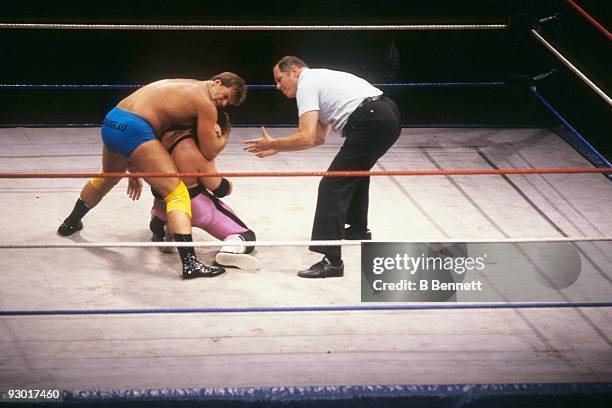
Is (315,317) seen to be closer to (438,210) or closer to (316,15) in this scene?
(438,210)

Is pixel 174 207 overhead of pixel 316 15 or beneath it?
beneath

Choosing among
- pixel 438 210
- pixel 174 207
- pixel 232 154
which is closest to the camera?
pixel 174 207

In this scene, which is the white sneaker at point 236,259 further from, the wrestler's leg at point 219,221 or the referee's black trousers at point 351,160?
the referee's black trousers at point 351,160

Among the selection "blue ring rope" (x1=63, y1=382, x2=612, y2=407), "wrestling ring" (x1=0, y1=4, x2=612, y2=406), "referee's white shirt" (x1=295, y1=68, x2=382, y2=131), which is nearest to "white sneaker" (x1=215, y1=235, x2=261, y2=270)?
"wrestling ring" (x1=0, y1=4, x2=612, y2=406)

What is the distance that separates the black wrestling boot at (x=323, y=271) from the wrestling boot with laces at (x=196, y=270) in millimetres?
347

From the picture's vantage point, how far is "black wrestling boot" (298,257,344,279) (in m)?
4.25

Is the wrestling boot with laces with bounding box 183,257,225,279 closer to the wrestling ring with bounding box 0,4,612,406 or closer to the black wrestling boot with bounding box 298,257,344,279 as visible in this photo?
the wrestling ring with bounding box 0,4,612,406

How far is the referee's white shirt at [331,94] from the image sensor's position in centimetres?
420

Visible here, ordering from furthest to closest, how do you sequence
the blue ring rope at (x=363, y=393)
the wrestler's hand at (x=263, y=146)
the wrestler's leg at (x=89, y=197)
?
the wrestler's leg at (x=89, y=197) → the wrestler's hand at (x=263, y=146) → the blue ring rope at (x=363, y=393)

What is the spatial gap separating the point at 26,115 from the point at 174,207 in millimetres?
2027

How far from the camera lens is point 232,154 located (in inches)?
220

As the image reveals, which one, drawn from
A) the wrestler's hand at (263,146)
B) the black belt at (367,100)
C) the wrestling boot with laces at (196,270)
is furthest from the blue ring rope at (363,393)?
the black belt at (367,100)

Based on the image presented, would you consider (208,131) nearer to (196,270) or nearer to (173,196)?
(173,196)

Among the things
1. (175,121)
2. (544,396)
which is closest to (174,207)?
(175,121)
